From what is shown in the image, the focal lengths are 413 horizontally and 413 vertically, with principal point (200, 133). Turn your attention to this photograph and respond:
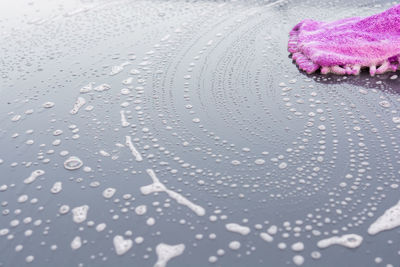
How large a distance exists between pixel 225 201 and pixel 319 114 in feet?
1.45

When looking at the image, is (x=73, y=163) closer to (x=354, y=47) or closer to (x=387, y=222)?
(x=387, y=222)

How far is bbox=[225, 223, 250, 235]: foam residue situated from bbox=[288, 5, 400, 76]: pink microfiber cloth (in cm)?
74

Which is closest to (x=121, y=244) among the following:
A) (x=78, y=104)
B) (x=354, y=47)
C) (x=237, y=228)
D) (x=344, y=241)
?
(x=237, y=228)

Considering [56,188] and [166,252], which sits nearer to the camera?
[166,252]

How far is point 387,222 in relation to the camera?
84cm

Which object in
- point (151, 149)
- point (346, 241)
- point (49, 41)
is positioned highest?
point (49, 41)

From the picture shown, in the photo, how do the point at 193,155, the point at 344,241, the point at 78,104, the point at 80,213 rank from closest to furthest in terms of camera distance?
the point at 344,241
the point at 80,213
the point at 193,155
the point at 78,104

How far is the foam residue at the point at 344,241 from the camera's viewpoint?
31.4 inches

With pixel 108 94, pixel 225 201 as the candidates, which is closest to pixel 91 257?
pixel 225 201

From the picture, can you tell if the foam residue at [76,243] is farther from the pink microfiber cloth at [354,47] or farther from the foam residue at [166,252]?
the pink microfiber cloth at [354,47]

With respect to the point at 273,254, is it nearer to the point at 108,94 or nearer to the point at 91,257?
the point at 91,257

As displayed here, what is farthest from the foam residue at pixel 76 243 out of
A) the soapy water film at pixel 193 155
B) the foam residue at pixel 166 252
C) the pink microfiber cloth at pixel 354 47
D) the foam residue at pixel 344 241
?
the pink microfiber cloth at pixel 354 47

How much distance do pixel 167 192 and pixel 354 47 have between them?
867 millimetres

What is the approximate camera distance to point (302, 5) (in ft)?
6.53
